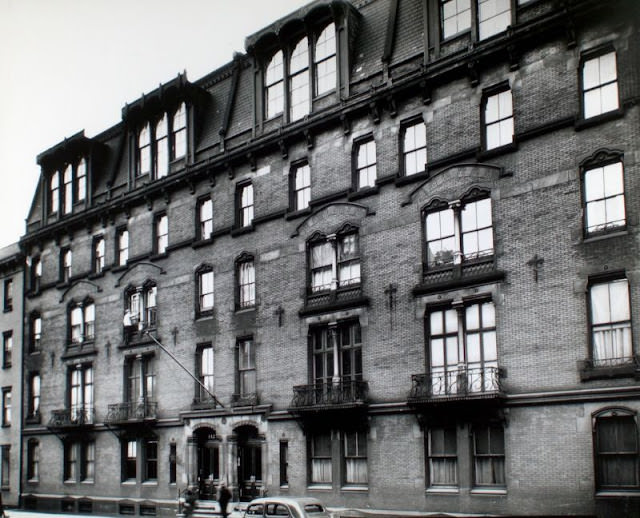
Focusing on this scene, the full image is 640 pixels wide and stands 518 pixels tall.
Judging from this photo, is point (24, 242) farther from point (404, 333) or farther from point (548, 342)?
point (548, 342)

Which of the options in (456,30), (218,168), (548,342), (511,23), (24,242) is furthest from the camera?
(24,242)

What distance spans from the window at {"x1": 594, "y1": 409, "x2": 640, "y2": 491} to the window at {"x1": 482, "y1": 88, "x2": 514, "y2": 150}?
8.57 metres

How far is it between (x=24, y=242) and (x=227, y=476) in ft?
67.6

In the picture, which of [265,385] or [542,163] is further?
[265,385]

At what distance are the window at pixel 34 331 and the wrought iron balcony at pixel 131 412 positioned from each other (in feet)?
28.4

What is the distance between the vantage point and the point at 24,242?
45.2 metres

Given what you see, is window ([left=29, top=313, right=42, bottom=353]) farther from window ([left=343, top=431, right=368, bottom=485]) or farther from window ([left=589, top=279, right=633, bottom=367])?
window ([left=589, top=279, right=633, bottom=367])

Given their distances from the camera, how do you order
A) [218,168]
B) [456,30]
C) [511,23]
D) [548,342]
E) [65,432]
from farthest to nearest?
[65,432] → [218,168] → [456,30] → [511,23] → [548,342]

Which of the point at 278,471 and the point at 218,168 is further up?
the point at 218,168

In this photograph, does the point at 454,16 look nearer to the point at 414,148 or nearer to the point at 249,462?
the point at 414,148

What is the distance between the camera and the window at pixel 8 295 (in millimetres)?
46781

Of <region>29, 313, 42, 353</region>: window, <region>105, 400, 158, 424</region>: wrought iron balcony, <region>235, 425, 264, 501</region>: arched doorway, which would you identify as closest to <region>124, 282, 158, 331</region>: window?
<region>105, 400, 158, 424</region>: wrought iron balcony

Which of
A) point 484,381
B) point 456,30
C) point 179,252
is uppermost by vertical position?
point 456,30

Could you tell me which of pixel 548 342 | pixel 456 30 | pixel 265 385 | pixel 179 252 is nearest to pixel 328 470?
pixel 265 385
